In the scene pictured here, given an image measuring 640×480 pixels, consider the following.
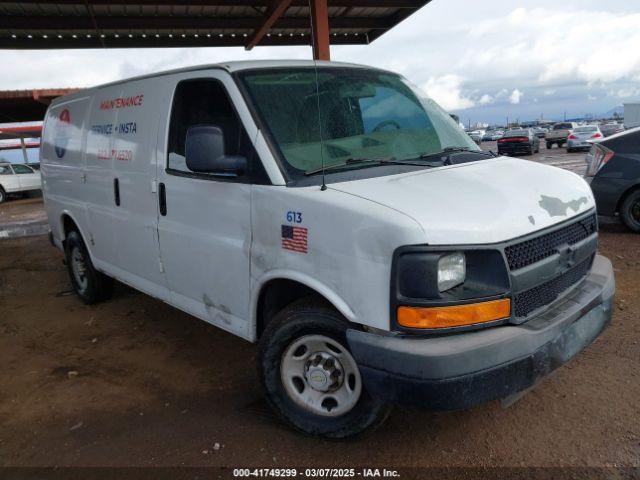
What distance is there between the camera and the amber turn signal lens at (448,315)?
89.4 inches

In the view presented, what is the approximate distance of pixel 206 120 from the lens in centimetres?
332

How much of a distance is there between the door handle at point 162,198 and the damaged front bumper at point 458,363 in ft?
6.10

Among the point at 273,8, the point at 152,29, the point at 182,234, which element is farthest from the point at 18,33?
the point at 182,234

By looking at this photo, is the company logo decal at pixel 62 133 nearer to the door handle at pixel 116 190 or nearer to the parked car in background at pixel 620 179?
the door handle at pixel 116 190

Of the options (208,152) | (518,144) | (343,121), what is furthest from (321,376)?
(518,144)

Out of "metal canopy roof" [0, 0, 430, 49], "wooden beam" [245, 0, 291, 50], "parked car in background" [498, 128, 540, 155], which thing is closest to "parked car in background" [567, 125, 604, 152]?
"parked car in background" [498, 128, 540, 155]

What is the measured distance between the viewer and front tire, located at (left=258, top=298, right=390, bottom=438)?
2.63m

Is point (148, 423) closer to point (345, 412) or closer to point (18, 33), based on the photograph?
point (345, 412)

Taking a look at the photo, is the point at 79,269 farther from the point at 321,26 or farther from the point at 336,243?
the point at 321,26

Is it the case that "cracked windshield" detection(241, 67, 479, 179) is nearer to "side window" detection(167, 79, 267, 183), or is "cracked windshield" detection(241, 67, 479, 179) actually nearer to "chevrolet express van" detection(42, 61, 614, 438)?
"chevrolet express van" detection(42, 61, 614, 438)

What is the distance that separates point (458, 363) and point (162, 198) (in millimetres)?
2369

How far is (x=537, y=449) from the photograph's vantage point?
2.72m

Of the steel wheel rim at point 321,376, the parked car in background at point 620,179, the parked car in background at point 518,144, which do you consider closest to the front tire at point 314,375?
the steel wheel rim at point 321,376

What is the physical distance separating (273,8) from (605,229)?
253 inches
